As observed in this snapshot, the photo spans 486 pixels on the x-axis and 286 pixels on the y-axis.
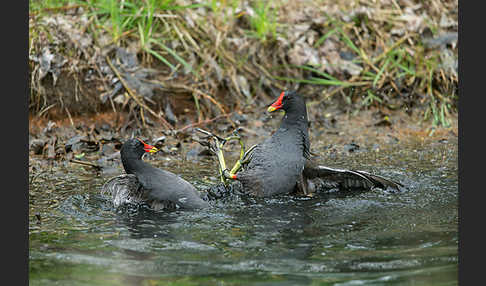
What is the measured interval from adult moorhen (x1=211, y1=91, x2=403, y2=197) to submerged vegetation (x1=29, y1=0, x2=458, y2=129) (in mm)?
2249

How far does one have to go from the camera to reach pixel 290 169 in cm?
533

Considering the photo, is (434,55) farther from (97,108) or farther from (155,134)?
(97,108)

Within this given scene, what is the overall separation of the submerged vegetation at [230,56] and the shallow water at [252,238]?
2.03 meters

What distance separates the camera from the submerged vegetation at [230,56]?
7559mm

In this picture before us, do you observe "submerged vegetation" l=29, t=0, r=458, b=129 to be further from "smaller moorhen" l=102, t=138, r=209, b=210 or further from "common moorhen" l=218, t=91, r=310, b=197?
"smaller moorhen" l=102, t=138, r=209, b=210

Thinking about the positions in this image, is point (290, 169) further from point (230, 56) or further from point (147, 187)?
point (230, 56)

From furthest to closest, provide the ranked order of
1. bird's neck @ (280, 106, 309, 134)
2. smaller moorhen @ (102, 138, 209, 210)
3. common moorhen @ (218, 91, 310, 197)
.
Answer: bird's neck @ (280, 106, 309, 134) → common moorhen @ (218, 91, 310, 197) → smaller moorhen @ (102, 138, 209, 210)

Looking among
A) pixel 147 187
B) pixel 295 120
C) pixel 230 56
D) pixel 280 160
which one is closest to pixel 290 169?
pixel 280 160

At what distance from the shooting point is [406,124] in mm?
7848

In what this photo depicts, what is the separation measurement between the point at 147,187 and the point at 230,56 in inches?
143

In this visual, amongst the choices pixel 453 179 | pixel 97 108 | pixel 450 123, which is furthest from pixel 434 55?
pixel 97 108

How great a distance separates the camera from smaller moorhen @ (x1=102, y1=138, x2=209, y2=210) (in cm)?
487

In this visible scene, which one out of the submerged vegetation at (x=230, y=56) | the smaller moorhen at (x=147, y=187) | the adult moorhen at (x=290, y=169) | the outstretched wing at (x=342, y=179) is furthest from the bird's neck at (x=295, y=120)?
the submerged vegetation at (x=230, y=56)

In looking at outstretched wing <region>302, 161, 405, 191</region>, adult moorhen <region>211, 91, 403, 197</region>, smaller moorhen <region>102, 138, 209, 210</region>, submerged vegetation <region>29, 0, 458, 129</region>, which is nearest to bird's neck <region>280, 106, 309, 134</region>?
adult moorhen <region>211, 91, 403, 197</region>
